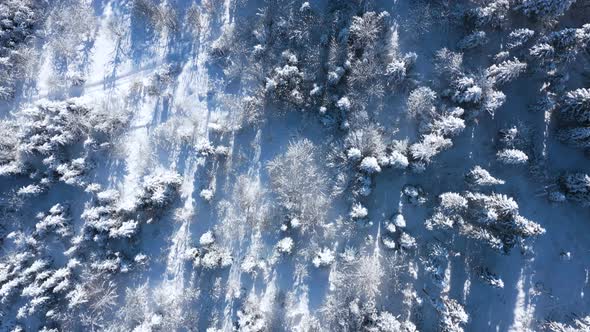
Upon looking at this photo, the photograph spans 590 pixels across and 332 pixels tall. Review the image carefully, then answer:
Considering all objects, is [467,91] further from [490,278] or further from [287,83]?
[490,278]

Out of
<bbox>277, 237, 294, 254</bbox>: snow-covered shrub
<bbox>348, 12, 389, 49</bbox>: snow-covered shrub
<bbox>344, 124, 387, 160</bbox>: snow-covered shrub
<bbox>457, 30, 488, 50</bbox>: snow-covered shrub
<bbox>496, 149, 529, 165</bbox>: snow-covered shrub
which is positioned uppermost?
<bbox>348, 12, 389, 49</bbox>: snow-covered shrub

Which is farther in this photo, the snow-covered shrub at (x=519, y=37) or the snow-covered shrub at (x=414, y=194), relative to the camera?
the snow-covered shrub at (x=414, y=194)

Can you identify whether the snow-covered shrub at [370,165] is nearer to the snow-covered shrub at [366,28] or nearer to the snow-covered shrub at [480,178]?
the snow-covered shrub at [480,178]

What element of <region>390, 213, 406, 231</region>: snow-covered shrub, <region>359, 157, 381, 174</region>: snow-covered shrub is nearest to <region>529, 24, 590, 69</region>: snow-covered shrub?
<region>359, 157, 381, 174</region>: snow-covered shrub

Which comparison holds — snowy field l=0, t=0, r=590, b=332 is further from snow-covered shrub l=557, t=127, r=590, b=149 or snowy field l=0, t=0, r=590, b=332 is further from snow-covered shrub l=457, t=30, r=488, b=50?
snow-covered shrub l=457, t=30, r=488, b=50

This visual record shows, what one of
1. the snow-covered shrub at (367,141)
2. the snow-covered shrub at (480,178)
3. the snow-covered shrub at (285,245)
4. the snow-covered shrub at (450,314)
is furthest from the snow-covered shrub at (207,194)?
the snow-covered shrub at (480,178)

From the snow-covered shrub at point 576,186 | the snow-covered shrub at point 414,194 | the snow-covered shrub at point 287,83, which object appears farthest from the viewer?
the snow-covered shrub at point 287,83
